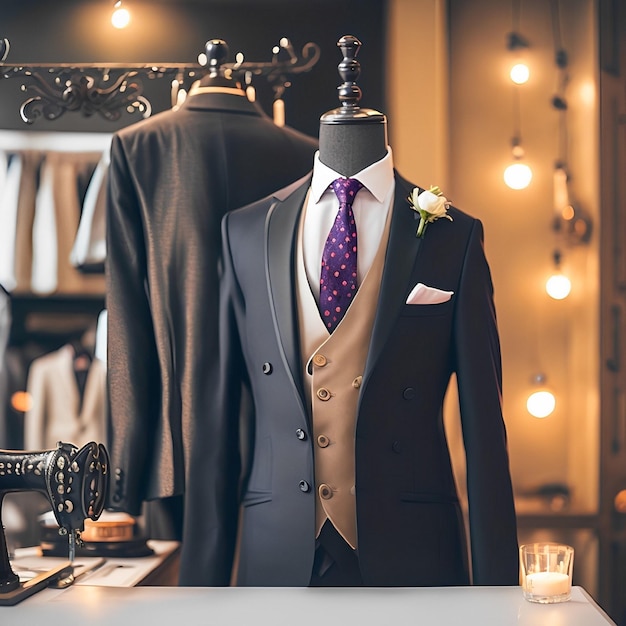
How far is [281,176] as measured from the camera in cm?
248

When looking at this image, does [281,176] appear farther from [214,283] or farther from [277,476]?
[277,476]

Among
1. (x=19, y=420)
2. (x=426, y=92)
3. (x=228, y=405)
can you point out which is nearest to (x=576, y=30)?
(x=426, y=92)

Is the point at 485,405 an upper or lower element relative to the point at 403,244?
lower

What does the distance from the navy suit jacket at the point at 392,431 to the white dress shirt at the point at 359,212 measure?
0.03 metres

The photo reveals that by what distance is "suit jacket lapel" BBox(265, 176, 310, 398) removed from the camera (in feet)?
6.47

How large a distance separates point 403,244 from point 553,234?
65.6 inches

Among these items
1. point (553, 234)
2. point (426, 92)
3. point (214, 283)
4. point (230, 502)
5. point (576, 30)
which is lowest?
point (230, 502)

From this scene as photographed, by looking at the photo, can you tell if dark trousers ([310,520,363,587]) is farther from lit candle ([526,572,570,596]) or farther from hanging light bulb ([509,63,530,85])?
hanging light bulb ([509,63,530,85])

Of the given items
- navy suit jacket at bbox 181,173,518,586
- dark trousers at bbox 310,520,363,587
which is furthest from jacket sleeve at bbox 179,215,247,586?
dark trousers at bbox 310,520,363,587

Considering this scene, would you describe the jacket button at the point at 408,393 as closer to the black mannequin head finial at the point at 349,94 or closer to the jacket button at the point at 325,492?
the jacket button at the point at 325,492

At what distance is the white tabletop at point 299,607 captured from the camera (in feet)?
4.94

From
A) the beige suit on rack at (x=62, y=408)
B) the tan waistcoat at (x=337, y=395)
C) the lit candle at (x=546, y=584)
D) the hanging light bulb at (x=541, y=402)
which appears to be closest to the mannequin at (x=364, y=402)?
the tan waistcoat at (x=337, y=395)

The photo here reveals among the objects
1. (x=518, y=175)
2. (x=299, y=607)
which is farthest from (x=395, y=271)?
(x=518, y=175)

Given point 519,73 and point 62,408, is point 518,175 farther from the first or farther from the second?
point 62,408
